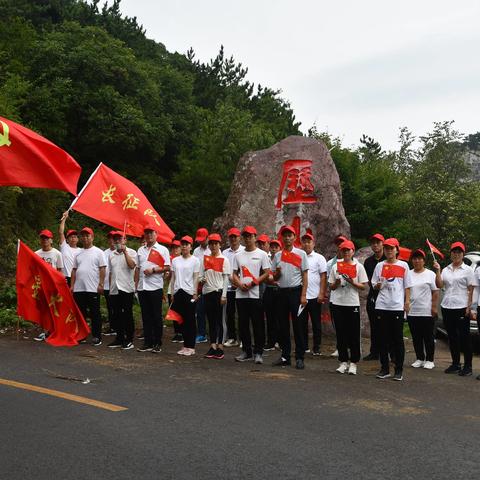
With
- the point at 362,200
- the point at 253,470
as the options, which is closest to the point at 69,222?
the point at 362,200

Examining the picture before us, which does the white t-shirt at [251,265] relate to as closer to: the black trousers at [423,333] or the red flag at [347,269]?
the red flag at [347,269]

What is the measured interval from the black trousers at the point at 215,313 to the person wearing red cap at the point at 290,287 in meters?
0.90

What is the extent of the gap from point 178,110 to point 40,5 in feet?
38.7

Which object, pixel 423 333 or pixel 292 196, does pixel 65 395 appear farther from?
pixel 292 196

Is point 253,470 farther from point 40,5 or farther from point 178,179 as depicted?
point 40,5

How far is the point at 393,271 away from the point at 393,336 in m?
0.82

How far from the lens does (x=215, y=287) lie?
29.5ft

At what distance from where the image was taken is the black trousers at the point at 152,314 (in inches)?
370

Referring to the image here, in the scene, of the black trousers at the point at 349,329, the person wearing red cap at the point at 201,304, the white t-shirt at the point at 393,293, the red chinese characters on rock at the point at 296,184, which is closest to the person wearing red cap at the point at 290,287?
the black trousers at the point at 349,329

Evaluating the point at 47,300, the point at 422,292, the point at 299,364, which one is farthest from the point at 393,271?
the point at 47,300

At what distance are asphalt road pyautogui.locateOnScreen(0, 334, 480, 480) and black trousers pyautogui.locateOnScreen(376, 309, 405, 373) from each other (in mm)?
276

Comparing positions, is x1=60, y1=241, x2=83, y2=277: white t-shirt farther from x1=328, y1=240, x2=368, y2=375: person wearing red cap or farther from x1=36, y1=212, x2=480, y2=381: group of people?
x1=328, y1=240, x2=368, y2=375: person wearing red cap

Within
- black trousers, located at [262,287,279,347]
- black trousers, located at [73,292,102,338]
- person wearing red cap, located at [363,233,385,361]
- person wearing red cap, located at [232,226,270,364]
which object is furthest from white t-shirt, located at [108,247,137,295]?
person wearing red cap, located at [363,233,385,361]

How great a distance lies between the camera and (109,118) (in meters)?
26.7
